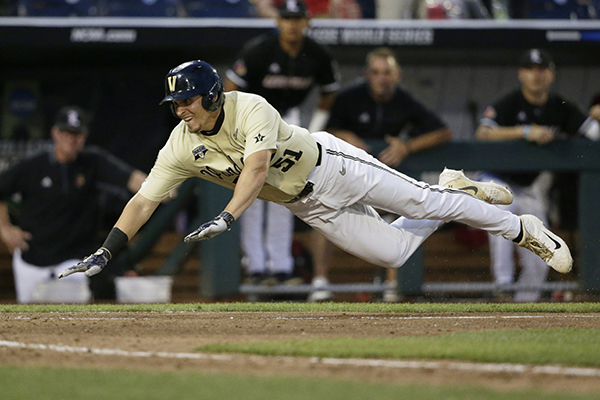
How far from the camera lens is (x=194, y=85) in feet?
15.9

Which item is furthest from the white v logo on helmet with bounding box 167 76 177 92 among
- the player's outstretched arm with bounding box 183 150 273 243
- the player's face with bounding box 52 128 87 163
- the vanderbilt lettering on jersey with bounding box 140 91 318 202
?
the player's face with bounding box 52 128 87 163

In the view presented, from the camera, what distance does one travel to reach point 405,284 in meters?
7.82

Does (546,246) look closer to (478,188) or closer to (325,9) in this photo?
(478,188)

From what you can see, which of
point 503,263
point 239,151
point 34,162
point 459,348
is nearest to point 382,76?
point 503,263

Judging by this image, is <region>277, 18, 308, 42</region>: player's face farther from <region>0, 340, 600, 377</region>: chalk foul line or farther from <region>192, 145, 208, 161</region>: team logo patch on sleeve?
<region>0, 340, 600, 377</region>: chalk foul line

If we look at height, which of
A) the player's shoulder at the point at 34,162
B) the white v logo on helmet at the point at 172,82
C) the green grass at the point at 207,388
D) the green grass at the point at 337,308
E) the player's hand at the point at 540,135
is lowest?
the green grass at the point at 207,388

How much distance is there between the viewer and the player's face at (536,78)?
807 centimetres

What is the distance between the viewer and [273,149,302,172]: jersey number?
5.25 metres

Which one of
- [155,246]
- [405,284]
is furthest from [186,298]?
[405,284]

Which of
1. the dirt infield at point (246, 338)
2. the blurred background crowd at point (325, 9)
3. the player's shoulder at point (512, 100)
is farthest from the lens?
the blurred background crowd at point (325, 9)

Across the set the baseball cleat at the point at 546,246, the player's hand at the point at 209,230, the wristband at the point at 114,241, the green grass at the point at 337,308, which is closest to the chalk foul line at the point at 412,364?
the player's hand at the point at 209,230

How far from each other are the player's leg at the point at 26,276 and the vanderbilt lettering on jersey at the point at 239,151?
3.20 m

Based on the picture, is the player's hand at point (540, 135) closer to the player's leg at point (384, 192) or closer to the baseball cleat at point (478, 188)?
the baseball cleat at point (478, 188)

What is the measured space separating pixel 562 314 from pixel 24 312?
384cm
